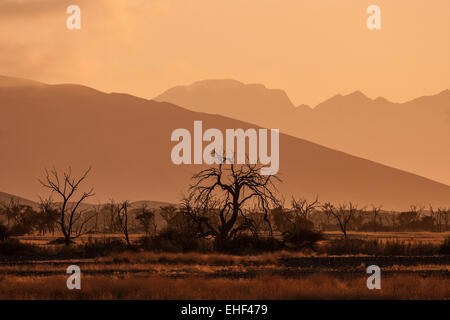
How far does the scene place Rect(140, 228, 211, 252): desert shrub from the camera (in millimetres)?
40344

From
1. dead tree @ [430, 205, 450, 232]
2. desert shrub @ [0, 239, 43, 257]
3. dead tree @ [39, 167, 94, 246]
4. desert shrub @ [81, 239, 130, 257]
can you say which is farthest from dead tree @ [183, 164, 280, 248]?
dead tree @ [430, 205, 450, 232]

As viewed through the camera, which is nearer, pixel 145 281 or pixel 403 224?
pixel 145 281

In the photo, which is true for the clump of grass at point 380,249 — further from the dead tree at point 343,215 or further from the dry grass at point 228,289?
the dry grass at point 228,289

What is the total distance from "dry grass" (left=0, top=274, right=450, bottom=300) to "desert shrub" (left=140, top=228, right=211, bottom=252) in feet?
53.6

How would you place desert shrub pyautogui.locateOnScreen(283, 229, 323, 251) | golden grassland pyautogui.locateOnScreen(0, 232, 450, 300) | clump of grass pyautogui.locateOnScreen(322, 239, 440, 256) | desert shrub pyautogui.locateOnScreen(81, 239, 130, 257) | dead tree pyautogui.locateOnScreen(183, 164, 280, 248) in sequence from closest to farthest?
golden grassland pyautogui.locateOnScreen(0, 232, 450, 300) → clump of grass pyautogui.locateOnScreen(322, 239, 440, 256) → desert shrub pyautogui.locateOnScreen(81, 239, 130, 257) → dead tree pyautogui.locateOnScreen(183, 164, 280, 248) → desert shrub pyautogui.locateOnScreen(283, 229, 323, 251)

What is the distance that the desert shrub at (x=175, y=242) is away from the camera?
40344 mm

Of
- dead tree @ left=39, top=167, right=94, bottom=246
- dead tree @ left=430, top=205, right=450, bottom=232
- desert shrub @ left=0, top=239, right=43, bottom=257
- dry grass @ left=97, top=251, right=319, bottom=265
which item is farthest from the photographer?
dead tree @ left=430, top=205, right=450, bottom=232

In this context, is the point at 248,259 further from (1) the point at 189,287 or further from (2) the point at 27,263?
(1) the point at 189,287

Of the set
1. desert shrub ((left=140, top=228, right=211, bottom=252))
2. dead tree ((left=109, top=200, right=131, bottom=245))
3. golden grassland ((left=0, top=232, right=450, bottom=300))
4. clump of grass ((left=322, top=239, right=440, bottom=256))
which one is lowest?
golden grassland ((left=0, top=232, right=450, bottom=300))

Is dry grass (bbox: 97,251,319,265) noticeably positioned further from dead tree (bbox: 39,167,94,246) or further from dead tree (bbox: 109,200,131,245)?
dead tree (bbox: 109,200,131,245)

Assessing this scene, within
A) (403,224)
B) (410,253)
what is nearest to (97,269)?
(410,253)

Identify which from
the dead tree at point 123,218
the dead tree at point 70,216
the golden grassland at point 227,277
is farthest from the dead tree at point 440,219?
the golden grassland at point 227,277
